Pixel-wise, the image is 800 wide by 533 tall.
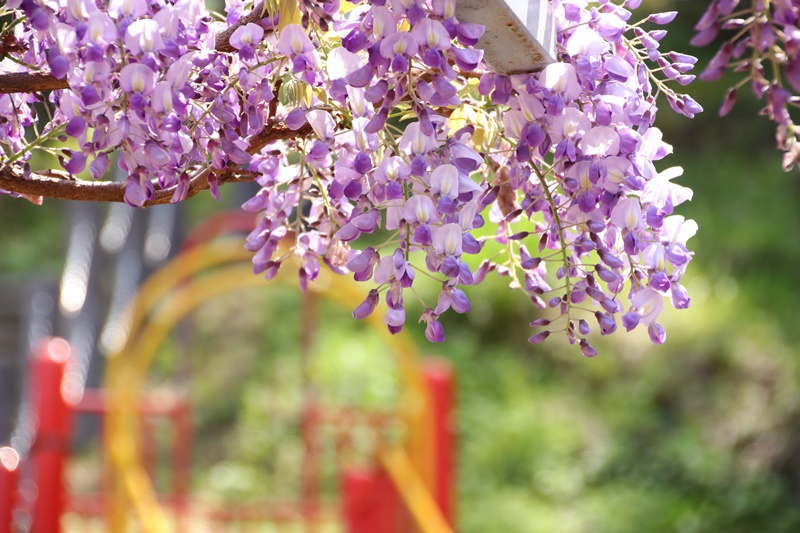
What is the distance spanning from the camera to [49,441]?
323 cm

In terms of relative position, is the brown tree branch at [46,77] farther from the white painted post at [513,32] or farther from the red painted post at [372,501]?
the red painted post at [372,501]

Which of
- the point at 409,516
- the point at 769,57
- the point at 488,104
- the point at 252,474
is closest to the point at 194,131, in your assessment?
the point at 488,104

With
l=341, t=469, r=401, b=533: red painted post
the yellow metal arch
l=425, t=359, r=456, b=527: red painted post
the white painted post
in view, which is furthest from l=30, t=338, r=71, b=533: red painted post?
the white painted post

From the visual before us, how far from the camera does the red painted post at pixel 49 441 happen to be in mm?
3209

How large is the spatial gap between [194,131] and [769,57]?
0.38 metres

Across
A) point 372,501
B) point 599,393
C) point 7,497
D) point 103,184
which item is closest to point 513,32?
point 103,184

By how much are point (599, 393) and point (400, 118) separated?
430 cm

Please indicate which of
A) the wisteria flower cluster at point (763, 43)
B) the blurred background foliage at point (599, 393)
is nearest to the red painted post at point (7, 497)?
the blurred background foliage at point (599, 393)

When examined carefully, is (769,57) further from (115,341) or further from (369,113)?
(115,341)

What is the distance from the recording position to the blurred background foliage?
420 cm

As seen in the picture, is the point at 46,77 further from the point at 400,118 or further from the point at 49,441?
the point at 49,441

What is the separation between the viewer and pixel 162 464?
17.6 ft

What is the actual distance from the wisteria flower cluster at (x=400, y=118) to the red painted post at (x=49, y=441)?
265 centimetres

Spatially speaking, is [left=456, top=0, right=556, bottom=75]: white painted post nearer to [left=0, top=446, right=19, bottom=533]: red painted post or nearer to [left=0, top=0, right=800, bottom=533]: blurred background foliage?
[left=0, top=446, right=19, bottom=533]: red painted post
